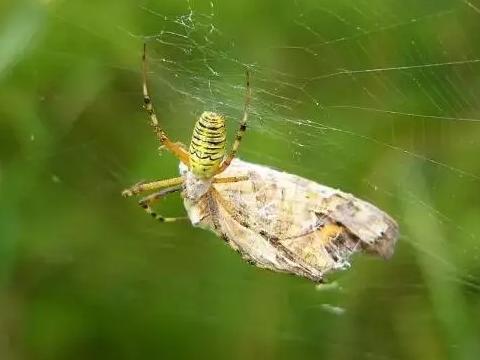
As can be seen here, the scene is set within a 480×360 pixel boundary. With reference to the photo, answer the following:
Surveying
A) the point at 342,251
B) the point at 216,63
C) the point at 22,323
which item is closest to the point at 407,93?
the point at 216,63

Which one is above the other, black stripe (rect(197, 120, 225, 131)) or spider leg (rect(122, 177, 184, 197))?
black stripe (rect(197, 120, 225, 131))

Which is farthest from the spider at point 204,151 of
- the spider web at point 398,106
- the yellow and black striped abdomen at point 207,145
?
the spider web at point 398,106

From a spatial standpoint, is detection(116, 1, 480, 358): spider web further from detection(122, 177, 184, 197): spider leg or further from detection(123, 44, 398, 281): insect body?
detection(123, 44, 398, 281): insect body

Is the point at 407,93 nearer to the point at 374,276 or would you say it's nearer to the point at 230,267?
the point at 374,276

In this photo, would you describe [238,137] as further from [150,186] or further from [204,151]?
[150,186]

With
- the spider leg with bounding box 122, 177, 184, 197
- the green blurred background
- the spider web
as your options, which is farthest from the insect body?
the spider web

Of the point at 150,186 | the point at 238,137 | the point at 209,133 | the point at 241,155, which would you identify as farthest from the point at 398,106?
the point at 209,133

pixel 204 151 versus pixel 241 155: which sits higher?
pixel 204 151
